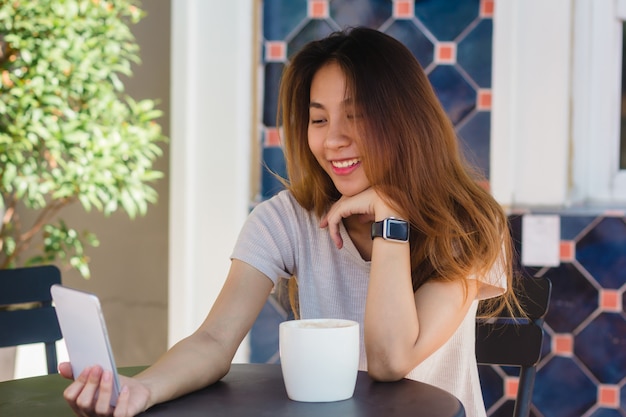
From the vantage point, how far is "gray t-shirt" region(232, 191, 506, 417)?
152 cm

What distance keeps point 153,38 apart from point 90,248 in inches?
35.5

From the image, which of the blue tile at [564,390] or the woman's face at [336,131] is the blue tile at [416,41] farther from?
the woman's face at [336,131]

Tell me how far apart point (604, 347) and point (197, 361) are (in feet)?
5.36

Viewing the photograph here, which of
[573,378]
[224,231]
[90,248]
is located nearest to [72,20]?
[224,231]

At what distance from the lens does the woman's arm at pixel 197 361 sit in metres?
1.05

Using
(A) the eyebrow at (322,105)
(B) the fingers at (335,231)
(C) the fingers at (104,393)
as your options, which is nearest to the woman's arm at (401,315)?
(B) the fingers at (335,231)

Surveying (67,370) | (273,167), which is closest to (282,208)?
(67,370)

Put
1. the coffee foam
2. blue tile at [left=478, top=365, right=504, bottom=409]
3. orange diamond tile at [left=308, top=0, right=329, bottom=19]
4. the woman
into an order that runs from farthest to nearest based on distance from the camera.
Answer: orange diamond tile at [left=308, top=0, right=329, bottom=19] → blue tile at [left=478, top=365, right=504, bottom=409] → the woman → the coffee foam

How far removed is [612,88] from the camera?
8.71 feet

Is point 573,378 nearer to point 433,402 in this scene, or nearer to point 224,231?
point 224,231

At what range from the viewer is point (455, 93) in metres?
2.63

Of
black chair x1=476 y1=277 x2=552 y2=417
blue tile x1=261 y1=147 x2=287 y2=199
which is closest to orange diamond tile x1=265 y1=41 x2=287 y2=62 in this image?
blue tile x1=261 y1=147 x2=287 y2=199

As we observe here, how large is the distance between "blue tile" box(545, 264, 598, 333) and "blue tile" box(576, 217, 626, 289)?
0.12ft

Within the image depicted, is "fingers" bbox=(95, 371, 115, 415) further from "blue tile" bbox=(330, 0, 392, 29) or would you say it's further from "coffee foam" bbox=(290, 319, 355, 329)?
"blue tile" bbox=(330, 0, 392, 29)
